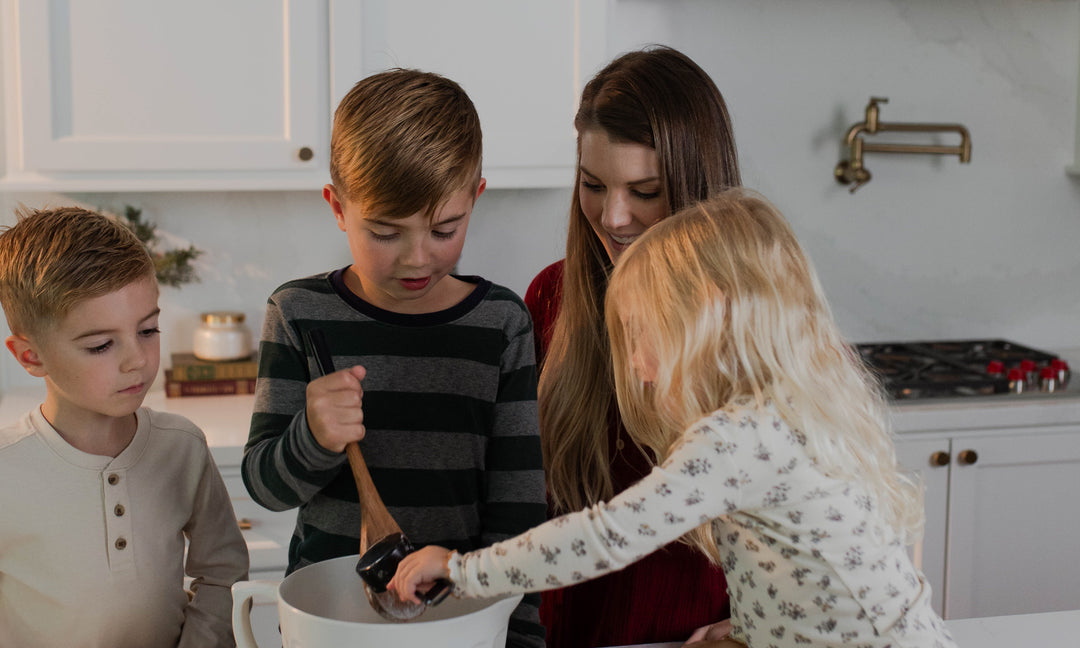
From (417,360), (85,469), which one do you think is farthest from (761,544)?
(85,469)

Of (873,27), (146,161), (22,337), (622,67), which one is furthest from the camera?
(873,27)

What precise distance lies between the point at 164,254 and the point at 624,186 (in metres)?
1.53

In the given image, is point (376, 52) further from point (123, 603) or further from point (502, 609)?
point (502, 609)

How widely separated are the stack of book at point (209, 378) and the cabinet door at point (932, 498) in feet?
4.64

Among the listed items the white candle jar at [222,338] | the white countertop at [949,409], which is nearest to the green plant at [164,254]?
the white candle jar at [222,338]

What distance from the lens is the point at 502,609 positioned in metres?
0.75

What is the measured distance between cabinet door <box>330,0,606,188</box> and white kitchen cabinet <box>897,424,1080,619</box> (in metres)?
1.00

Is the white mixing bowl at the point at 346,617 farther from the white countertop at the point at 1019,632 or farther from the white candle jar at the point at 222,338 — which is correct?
the white candle jar at the point at 222,338

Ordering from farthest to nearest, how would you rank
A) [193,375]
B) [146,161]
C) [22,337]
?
[193,375] → [146,161] → [22,337]

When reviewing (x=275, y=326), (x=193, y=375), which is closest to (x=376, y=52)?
(x=193, y=375)

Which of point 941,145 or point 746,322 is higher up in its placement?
point 941,145

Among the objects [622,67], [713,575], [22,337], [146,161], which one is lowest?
[713,575]

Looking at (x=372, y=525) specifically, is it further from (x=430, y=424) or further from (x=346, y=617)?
(x=430, y=424)

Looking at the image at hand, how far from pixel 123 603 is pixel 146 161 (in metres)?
1.21
